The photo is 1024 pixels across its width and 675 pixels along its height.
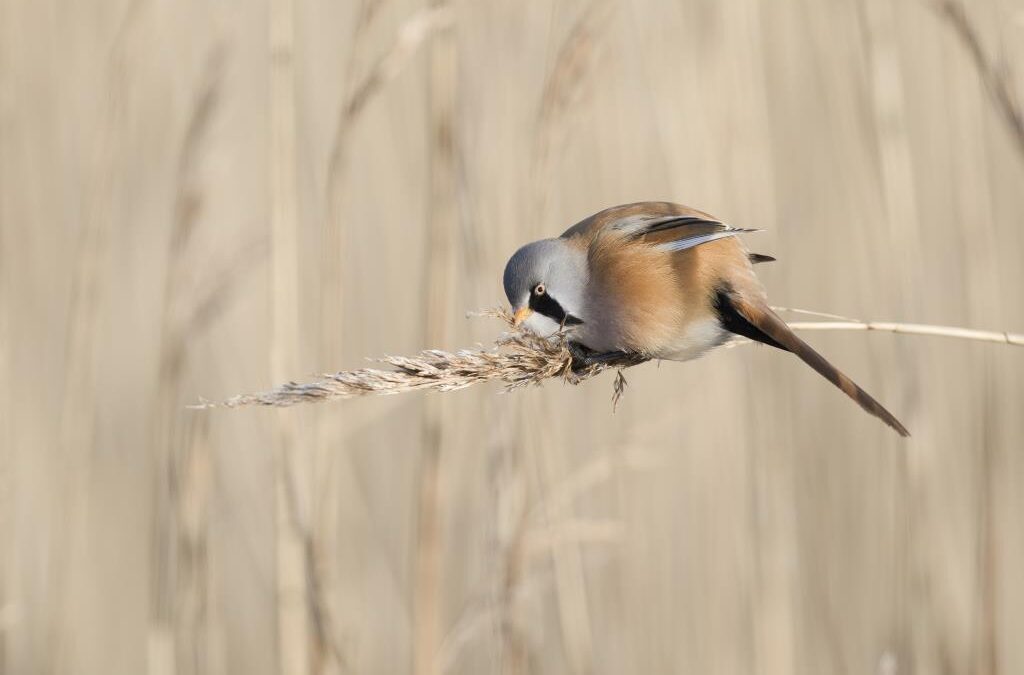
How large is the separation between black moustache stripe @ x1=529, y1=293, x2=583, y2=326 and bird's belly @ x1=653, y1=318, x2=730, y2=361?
17 cm

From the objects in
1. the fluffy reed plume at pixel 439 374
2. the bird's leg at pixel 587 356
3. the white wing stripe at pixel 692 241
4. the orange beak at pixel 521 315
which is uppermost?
the white wing stripe at pixel 692 241

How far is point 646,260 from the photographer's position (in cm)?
179

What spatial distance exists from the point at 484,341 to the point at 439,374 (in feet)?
5.18

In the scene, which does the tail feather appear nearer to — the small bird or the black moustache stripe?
the small bird

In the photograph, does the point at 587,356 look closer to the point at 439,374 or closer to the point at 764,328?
the point at 764,328

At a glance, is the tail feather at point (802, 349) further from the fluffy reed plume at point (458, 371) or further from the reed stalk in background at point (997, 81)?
the reed stalk in background at point (997, 81)

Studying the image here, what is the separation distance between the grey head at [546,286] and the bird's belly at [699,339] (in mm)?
167

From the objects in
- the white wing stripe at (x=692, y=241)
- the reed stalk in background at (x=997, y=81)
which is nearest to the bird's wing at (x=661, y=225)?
the white wing stripe at (x=692, y=241)

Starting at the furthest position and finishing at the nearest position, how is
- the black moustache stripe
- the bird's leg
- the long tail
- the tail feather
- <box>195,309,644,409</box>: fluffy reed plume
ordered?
the black moustache stripe, the bird's leg, the long tail, the tail feather, <box>195,309,644,409</box>: fluffy reed plume

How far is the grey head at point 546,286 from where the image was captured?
1.70 m

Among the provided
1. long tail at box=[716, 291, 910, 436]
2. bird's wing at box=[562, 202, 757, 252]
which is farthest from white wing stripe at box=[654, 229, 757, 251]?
long tail at box=[716, 291, 910, 436]

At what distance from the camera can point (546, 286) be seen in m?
1.73

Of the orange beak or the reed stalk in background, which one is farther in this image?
the orange beak

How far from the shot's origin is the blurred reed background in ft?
5.75
